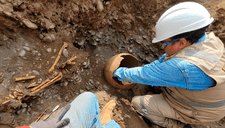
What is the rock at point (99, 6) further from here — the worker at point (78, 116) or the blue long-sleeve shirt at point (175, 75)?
the worker at point (78, 116)

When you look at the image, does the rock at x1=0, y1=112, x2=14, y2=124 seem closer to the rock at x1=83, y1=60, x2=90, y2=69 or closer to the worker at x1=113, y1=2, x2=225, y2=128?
the rock at x1=83, y1=60, x2=90, y2=69

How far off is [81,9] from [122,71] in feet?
4.12

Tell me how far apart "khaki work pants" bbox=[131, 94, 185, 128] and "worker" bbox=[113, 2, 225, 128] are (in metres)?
0.29

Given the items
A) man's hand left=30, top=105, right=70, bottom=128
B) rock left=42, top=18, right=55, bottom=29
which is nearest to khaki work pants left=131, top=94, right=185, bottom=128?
man's hand left=30, top=105, right=70, bottom=128

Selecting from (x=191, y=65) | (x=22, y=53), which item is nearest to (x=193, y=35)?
(x=191, y=65)

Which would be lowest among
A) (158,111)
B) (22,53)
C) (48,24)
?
(158,111)

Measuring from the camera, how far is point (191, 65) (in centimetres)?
130

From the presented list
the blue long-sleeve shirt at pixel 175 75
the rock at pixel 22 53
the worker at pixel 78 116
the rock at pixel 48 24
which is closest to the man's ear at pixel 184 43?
the blue long-sleeve shirt at pixel 175 75

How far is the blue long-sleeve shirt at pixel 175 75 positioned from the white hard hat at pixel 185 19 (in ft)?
0.76

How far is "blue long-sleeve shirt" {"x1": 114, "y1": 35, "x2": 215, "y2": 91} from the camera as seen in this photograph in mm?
1326

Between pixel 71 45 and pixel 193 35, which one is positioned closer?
pixel 193 35

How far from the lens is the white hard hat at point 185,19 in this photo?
1288mm

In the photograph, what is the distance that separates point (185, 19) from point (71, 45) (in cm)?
174

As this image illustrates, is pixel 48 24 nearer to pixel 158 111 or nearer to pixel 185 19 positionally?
pixel 185 19
